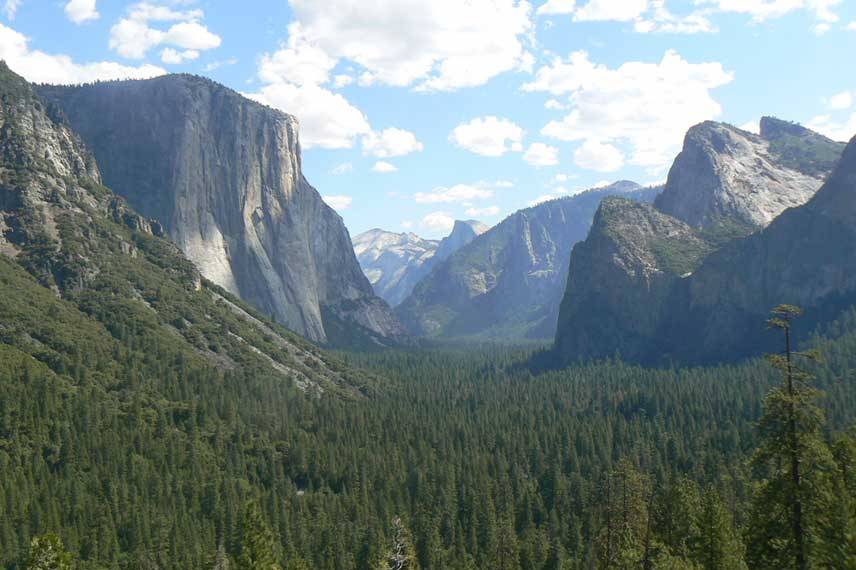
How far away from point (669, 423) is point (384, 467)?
62150mm

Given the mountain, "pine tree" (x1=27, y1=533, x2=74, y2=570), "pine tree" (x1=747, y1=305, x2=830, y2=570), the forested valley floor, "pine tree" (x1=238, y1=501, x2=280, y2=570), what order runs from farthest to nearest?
the mountain < the forested valley floor < "pine tree" (x1=238, y1=501, x2=280, y2=570) < "pine tree" (x1=27, y1=533, x2=74, y2=570) < "pine tree" (x1=747, y1=305, x2=830, y2=570)

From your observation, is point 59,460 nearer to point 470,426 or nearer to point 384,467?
point 384,467

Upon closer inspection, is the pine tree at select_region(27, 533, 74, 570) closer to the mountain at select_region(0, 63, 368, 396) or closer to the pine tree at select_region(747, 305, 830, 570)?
the pine tree at select_region(747, 305, 830, 570)

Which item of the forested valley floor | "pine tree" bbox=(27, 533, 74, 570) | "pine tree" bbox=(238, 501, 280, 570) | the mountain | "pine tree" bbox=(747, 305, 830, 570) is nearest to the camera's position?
"pine tree" bbox=(747, 305, 830, 570)

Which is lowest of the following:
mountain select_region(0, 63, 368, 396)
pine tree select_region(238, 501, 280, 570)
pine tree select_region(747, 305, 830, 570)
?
pine tree select_region(238, 501, 280, 570)

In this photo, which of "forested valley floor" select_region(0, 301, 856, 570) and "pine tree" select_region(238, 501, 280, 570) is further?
"forested valley floor" select_region(0, 301, 856, 570)

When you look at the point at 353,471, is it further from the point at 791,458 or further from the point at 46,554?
the point at 791,458

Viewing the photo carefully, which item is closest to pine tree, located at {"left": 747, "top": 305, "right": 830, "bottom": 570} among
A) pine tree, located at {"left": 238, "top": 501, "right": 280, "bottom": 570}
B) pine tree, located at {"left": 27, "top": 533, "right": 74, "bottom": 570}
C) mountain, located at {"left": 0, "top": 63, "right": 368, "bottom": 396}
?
pine tree, located at {"left": 238, "top": 501, "right": 280, "bottom": 570}

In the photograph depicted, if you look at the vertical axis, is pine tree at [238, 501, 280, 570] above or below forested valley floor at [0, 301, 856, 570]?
above

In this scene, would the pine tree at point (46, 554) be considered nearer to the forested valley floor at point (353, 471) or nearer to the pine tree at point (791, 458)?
the forested valley floor at point (353, 471)

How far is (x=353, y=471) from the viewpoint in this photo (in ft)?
414

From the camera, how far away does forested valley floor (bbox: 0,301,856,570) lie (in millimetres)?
59906

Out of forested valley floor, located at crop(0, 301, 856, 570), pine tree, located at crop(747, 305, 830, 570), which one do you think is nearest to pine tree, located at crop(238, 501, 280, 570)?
forested valley floor, located at crop(0, 301, 856, 570)

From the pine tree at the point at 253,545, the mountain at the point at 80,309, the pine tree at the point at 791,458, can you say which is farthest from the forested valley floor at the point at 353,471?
the mountain at the point at 80,309
